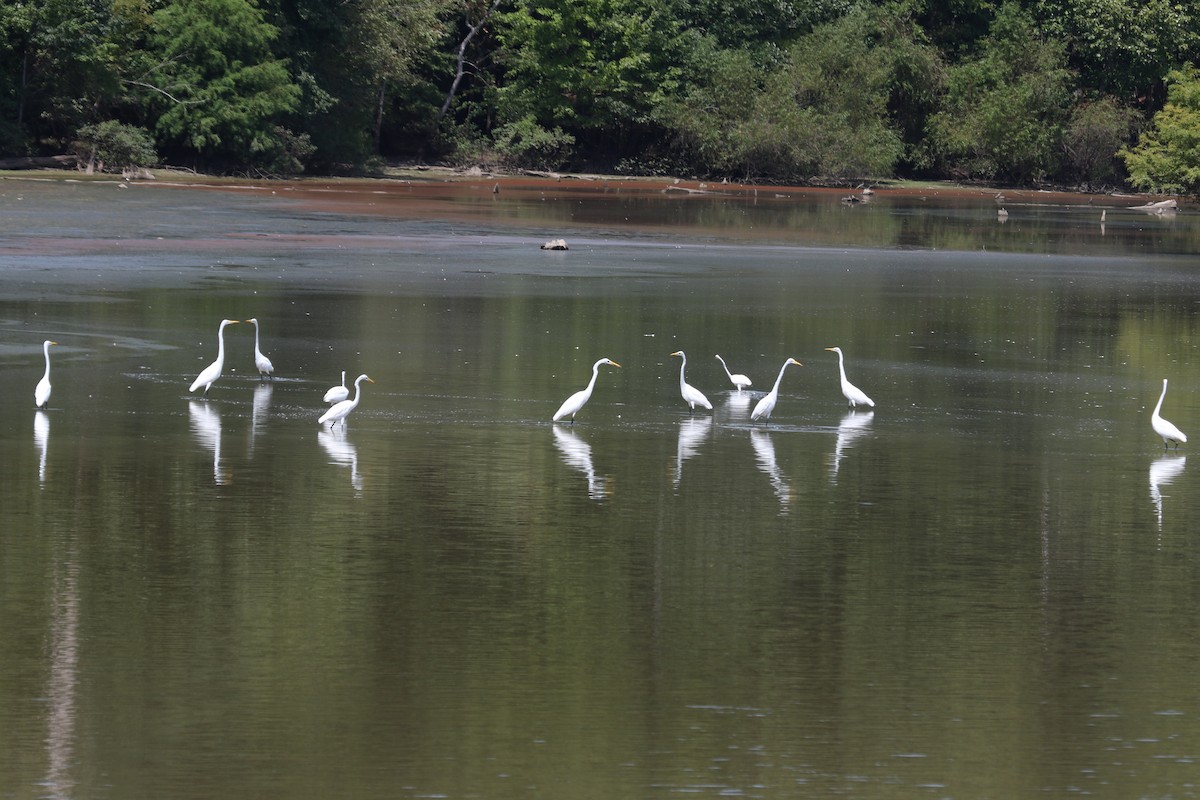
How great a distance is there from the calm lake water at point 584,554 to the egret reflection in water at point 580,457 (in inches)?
1.7

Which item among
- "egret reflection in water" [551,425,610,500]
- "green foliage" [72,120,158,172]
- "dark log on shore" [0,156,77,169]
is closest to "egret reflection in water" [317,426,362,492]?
"egret reflection in water" [551,425,610,500]

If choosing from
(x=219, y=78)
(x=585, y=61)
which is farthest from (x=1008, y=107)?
(x=219, y=78)

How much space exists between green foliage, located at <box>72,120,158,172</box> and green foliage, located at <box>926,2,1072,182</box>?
110ft

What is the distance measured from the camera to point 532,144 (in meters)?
68.8

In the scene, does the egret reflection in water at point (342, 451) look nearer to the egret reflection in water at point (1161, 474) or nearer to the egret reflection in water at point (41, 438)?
the egret reflection in water at point (41, 438)

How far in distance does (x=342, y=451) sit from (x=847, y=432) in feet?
13.9

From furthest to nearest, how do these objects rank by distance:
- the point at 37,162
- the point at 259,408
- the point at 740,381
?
the point at 37,162 < the point at 740,381 < the point at 259,408

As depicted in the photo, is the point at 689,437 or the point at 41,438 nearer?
the point at 41,438

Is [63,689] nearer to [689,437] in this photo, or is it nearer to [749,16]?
[689,437]

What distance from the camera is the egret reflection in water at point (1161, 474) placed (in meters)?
13.0

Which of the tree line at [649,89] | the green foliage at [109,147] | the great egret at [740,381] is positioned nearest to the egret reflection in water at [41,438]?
the great egret at [740,381]

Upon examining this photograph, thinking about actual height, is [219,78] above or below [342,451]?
above

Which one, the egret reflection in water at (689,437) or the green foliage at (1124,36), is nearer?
the egret reflection in water at (689,437)

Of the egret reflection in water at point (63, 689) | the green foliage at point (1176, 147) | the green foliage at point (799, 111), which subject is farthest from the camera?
the green foliage at point (799, 111)
